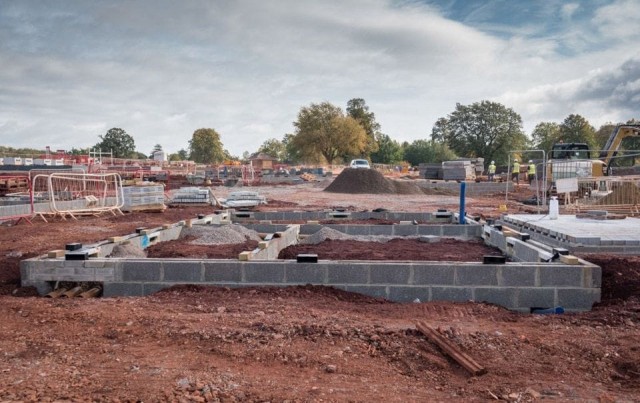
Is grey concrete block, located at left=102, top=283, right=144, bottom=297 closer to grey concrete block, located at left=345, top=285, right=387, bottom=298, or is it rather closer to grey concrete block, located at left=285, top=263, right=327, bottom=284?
grey concrete block, located at left=285, top=263, right=327, bottom=284

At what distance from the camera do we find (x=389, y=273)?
5.46 m

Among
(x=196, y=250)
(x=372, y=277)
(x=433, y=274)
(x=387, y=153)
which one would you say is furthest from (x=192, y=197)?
(x=387, y=153)

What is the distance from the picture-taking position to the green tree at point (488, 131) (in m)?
66.6

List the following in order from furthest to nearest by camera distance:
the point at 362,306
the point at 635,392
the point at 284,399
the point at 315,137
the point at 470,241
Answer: the point at 315,137
the point at 470,241
the point at 362,306
the point at 635,392
the point at 284,399

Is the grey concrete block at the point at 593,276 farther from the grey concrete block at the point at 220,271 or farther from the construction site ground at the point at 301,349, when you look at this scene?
the grey concrete block at the point at 220,271

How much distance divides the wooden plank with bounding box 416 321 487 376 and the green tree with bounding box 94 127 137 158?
7520 cm

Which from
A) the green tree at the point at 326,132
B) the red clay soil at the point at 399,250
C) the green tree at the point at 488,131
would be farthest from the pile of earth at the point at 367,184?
the green tree at the point at 488,131

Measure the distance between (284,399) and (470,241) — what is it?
7.11m

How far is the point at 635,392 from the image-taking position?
3.17 m

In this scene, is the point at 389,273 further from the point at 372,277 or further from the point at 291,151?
the point at 291,151

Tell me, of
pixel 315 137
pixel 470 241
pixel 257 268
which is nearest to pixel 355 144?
pixel 315 137

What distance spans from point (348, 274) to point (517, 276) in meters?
1.85

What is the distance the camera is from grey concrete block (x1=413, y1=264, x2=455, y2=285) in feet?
17.7

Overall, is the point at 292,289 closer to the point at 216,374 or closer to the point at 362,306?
the point at 362,306
